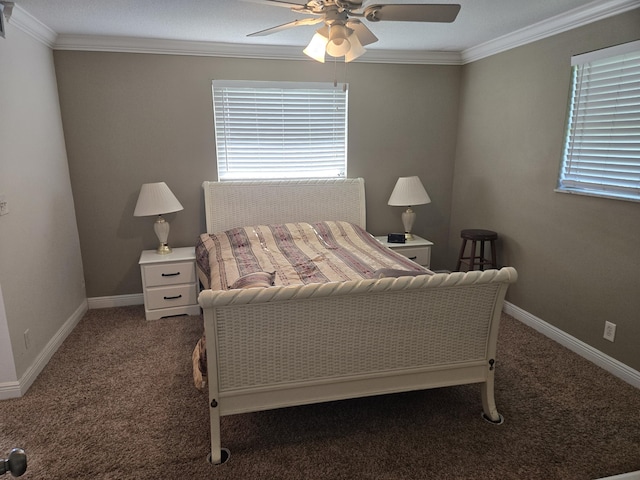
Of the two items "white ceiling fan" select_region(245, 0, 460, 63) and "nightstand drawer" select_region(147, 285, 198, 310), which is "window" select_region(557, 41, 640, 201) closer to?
"white ceiling fan" select_region(245, 0, 460, 63)

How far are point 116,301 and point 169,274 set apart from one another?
0.77 metres

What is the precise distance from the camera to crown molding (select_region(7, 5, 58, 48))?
2662 mm

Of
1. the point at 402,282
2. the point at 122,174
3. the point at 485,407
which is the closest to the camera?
the point at 402,282

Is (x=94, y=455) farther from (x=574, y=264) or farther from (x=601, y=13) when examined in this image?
(x=601, y=13)

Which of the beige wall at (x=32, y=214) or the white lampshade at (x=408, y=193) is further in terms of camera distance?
the white lampshade at (x=408, y=193)

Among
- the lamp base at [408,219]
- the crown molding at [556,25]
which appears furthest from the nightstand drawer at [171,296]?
the crown molding at [556,25]

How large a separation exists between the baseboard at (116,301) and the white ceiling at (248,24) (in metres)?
2.12

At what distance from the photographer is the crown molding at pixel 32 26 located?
2.66 m

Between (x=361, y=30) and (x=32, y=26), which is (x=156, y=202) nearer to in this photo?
(x=32, y=26)

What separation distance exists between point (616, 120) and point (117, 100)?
12.0ft

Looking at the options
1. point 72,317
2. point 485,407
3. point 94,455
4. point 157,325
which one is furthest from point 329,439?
point 72,317

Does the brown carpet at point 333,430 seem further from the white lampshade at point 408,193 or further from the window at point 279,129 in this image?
the window at point 279,129

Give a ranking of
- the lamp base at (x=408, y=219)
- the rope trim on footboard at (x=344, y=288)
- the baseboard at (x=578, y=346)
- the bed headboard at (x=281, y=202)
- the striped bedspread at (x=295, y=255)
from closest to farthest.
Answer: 1. the rope trim on footboard at (x=344, y=288)
2. the baseboard at (x=578, y=346)
3. the striped bedspread at (x=295, y=255)
4. the bed headboard at (x=281, y=202)
5. the lamp base at (x=408, y=219)

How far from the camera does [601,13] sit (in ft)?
8.66
